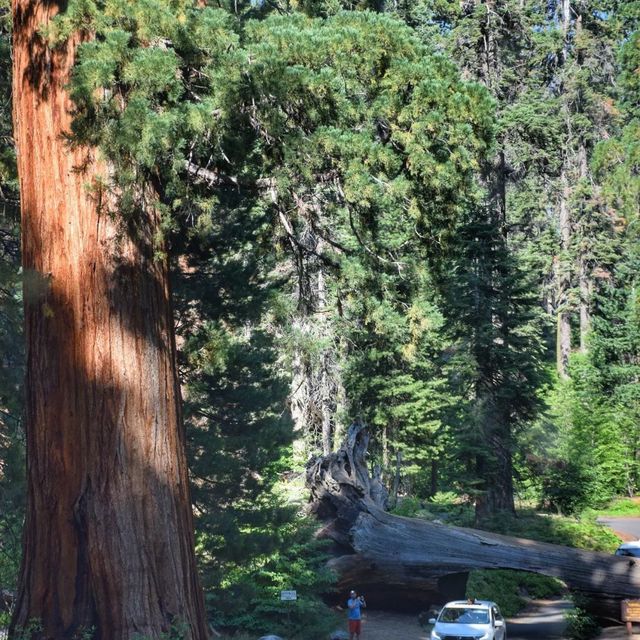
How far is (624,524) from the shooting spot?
36.8m

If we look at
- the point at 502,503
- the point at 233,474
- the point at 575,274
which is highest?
the point at 575,274

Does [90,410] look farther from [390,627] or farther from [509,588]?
[509,588]

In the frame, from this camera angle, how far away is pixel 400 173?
9.84 meters

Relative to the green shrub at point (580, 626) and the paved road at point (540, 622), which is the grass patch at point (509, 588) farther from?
the green shrub at point (580, 626)

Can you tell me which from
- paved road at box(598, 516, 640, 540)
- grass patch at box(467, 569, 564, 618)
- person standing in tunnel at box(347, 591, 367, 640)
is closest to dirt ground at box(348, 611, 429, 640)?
person standing in tunnel at box(347, 591, 367, 640)

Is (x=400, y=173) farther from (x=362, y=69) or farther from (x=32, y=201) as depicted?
(x=32, y=201)

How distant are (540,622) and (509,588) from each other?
8.78 feet

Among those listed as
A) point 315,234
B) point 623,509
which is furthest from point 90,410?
point 623,509

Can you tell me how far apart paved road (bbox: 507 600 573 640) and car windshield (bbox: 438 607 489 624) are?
9.07 ft

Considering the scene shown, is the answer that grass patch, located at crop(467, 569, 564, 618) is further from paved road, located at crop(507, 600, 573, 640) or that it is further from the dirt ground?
the dirt ground

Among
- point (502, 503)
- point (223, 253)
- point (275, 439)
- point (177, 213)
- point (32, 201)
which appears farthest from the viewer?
point (502, 503)

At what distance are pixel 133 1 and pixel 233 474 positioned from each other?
969cm

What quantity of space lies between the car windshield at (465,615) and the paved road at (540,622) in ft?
9.07

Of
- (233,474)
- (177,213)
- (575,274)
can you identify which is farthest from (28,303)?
(575,274)
